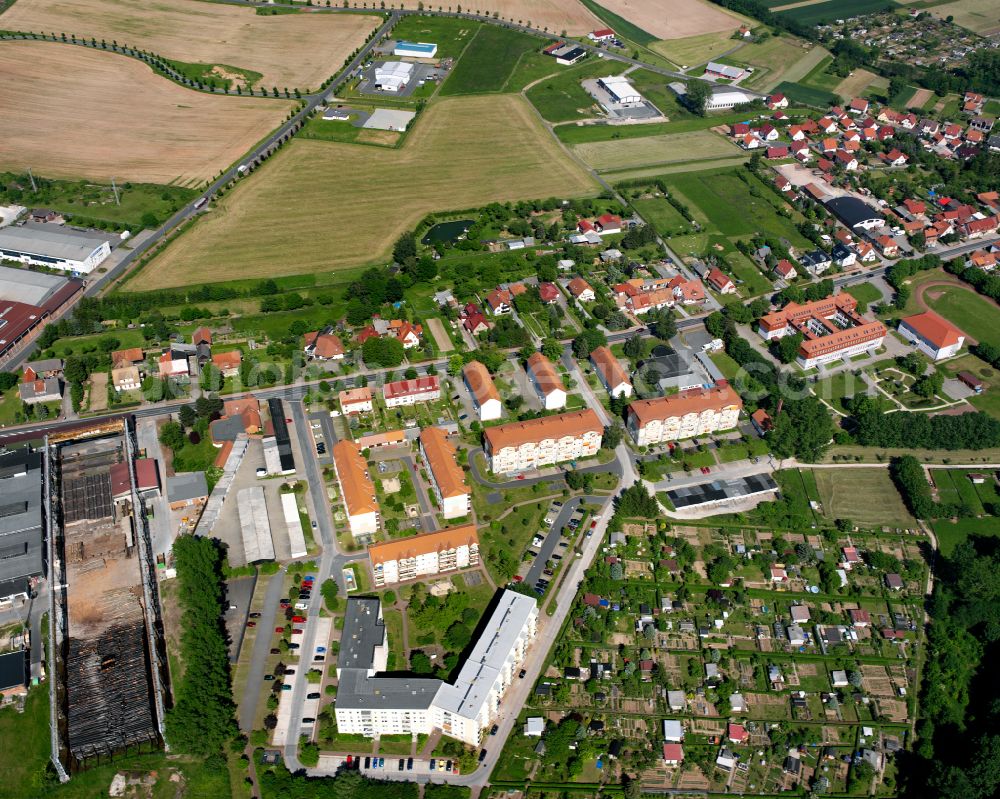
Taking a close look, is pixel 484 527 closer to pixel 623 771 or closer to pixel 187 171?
pixel 623 771

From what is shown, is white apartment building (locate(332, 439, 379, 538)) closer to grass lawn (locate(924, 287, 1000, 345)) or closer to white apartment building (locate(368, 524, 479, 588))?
white apartment building (locate(368, 524, 479, 588))

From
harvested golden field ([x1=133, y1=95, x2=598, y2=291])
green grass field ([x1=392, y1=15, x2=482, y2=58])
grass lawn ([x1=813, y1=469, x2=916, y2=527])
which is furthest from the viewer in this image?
green grass field ([x1=392, y1=15, x2=482, y2=58])

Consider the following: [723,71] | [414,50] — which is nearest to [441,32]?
[414,50]

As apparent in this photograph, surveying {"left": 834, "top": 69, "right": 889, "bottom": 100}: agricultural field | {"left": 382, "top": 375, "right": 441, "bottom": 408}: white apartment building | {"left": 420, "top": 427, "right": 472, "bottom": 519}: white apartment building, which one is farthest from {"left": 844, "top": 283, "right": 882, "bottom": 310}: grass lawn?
{"left": 834, "top": 69, "right": 889, "bottom": 100}: agricultural field

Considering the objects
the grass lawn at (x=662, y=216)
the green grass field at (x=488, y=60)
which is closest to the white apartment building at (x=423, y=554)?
the grass lawn at (x=662, y=216)

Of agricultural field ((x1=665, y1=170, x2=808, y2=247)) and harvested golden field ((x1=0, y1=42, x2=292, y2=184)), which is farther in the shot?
harvested golden field ((x1=0, y1=42, x2=292, y2=184))

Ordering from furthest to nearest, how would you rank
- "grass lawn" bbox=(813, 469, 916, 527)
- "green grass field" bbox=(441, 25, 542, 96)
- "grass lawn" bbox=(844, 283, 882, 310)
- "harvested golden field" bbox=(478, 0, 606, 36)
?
"harvested golden field" bbox=(478, 0, 606, 36) → "green grass field" bbox=(441, 25, 542, 96) → "grass lawn" bbox=(844, 283, 882, 310) → "grass lawn" bbox=(813, 469, 916, 527)
